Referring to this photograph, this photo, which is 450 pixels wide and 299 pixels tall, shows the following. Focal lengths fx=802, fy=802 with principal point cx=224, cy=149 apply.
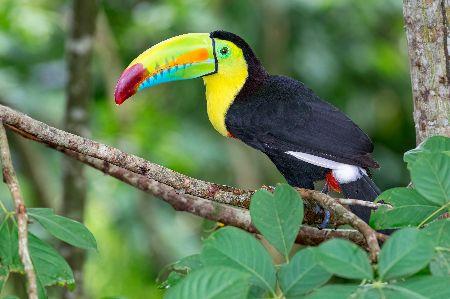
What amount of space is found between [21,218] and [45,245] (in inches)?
5.8

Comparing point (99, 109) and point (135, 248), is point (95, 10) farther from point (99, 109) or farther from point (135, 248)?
point (135, 248)

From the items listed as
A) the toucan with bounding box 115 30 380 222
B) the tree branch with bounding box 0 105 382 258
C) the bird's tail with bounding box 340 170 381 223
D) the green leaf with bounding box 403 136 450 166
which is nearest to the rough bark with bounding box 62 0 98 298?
the toucan with bounding box 115 30 380 222

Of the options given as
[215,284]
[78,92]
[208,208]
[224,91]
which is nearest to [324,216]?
[208,208]

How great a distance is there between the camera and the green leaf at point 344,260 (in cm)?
88

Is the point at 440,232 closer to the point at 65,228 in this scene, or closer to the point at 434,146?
the point at 434,146

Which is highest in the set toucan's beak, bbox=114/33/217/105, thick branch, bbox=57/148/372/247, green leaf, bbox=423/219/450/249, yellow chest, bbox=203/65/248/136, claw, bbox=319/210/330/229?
toucan's beak, bbox=114/33/217/105

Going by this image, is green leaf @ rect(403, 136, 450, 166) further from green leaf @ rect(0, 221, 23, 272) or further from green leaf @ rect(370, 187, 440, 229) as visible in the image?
green leaf @ rect(0, 221, 23, 272)

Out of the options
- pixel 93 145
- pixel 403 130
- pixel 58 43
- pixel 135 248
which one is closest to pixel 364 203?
pixel 93 145

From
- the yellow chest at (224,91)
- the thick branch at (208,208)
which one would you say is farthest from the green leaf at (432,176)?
the yellow chest at (224,91)

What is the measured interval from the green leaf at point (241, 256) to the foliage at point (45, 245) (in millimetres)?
301

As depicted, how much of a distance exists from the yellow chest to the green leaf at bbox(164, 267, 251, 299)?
4.33 ft

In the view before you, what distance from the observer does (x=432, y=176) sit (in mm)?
1081

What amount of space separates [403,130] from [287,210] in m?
5.15

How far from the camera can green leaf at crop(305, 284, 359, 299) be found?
874 mm
